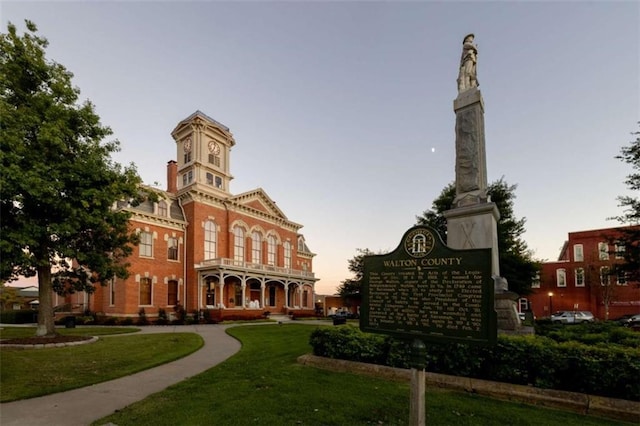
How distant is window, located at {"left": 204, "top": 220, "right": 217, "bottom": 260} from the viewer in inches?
1341

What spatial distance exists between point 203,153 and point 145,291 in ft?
47.2

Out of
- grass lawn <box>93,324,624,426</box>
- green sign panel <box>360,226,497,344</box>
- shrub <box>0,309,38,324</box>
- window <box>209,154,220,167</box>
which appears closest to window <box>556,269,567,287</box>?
window <box>209,154,220,167</box>

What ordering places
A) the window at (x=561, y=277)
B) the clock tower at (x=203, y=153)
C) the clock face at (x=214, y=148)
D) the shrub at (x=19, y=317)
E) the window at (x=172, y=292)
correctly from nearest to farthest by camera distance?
1. the shrub at (x=19, y=317)
2. the window at (x=172, y=292)
3. the clock tower at (x=203, y=153)
4. the clock face at (x=214, y=148)
5. the window at (x=561, y=277)

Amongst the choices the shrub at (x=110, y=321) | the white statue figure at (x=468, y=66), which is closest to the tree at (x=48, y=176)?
the shrub at (x=110, y=321)

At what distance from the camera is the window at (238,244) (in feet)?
120

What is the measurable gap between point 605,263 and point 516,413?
1833 inches

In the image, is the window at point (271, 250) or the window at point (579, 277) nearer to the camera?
the window at point (271, 250)

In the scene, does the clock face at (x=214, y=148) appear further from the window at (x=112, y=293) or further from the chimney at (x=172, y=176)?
the window at (x=112, y=293)

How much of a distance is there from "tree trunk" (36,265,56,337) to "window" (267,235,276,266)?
2574 cm

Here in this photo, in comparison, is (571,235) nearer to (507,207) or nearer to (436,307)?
(507,207)

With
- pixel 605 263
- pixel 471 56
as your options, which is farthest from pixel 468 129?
pixel 605 263

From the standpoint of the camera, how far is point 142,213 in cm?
2970

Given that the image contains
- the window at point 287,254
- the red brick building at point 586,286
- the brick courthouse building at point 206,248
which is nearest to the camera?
the brick courthouse building at point 206,248

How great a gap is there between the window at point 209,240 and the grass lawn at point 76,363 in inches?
777
